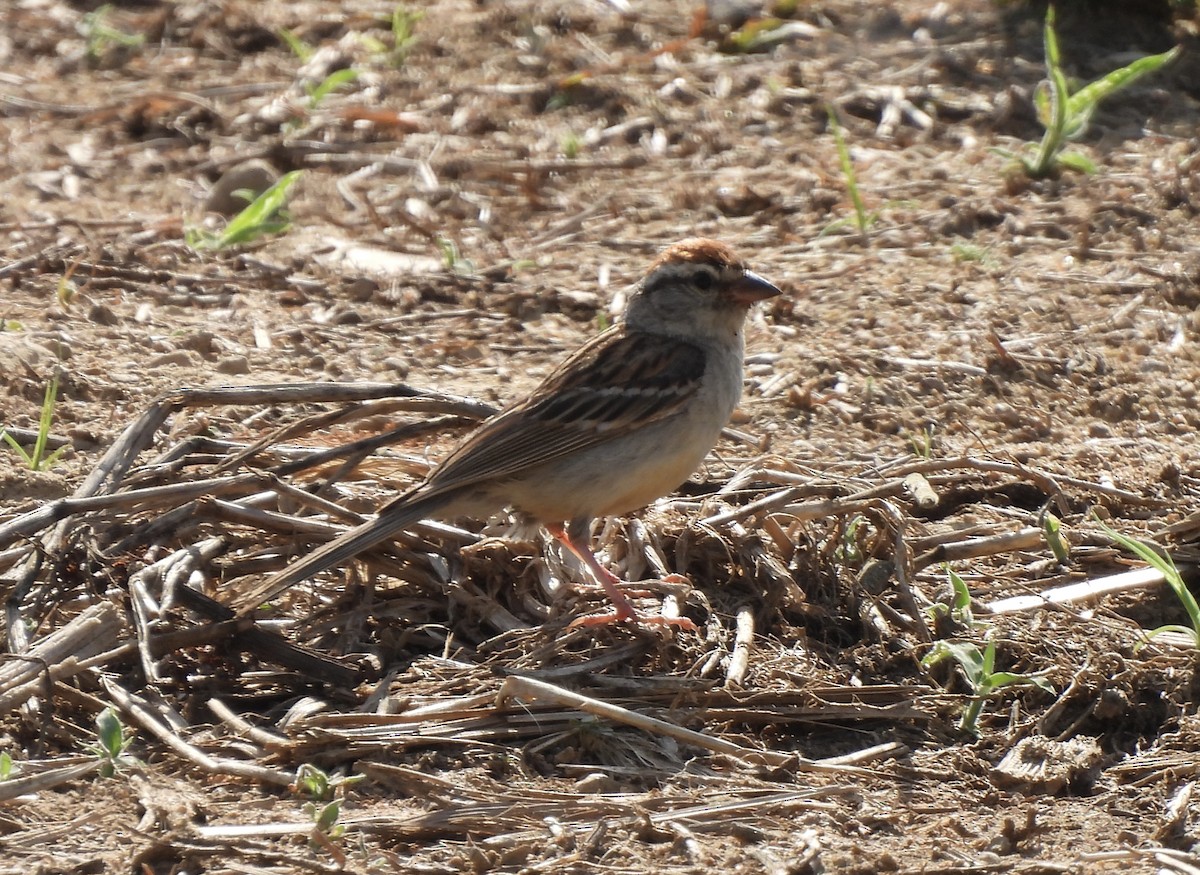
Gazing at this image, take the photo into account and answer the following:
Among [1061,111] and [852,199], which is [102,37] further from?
[1061,111]

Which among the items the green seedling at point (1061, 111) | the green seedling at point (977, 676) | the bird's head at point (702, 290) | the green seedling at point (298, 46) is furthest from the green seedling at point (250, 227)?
the green seedling at point (977, 676)

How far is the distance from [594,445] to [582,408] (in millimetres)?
147

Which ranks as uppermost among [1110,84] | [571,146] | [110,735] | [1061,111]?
[1110,84]

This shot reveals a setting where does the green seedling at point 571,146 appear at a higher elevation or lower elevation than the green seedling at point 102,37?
lower

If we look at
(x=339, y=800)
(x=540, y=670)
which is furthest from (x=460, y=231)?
(x=339, y=800)

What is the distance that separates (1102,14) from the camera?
949cm

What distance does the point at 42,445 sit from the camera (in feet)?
18.3

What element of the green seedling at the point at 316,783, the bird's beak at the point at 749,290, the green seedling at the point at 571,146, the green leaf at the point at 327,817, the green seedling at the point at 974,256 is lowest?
the green seedling at the point at 316,783

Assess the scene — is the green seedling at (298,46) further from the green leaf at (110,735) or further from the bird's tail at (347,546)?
the green leaf at (110,735)

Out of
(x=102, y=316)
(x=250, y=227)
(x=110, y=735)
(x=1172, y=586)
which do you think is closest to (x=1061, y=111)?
(x=1172, y=586)

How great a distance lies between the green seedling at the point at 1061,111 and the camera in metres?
7.57

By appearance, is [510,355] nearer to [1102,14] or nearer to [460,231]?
[460,231]

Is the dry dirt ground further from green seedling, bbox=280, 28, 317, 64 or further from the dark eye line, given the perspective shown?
the dark eye line

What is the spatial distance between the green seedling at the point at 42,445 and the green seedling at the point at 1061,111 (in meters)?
4.53
